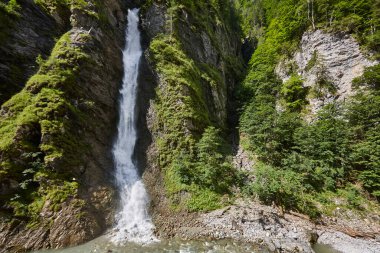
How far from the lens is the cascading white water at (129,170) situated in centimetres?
1194

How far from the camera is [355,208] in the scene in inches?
571

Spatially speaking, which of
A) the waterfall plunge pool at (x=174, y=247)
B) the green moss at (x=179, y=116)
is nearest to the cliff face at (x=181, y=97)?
the green moss at (x=179, y=116)

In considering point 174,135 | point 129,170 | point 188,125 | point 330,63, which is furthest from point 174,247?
point 330,63

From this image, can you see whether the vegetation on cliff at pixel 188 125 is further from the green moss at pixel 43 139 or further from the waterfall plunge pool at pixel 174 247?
the green moss at pixel 43 139

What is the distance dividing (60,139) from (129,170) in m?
5.49

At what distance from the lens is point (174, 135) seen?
18.4 m

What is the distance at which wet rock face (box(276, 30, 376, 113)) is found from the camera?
75.0ft

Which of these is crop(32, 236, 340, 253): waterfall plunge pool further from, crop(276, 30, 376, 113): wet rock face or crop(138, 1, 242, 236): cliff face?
crop(276, 30, 376, 113): wet rock face

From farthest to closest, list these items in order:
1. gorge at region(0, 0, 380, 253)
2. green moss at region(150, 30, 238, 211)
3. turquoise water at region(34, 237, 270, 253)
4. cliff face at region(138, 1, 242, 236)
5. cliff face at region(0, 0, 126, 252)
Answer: green moss at region(150, 30, 238, 211)
cliff face at region(138, 1, 242, 236)
gorge at region(0, 0, 380, 253)
cliff face at region(0, 0, 126, 252)
turquoise water at region(34, 237, 270, 253)

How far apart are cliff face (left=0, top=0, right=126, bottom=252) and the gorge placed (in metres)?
0.08

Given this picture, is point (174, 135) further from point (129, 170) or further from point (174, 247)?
point (174, 247)

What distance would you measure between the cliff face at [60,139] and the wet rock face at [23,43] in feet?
0.34

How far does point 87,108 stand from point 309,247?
17653 millimetres

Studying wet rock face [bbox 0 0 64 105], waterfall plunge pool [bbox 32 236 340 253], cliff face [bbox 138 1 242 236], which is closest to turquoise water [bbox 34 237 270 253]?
waterfall plunge pool [bbox 32 236 340 253]
